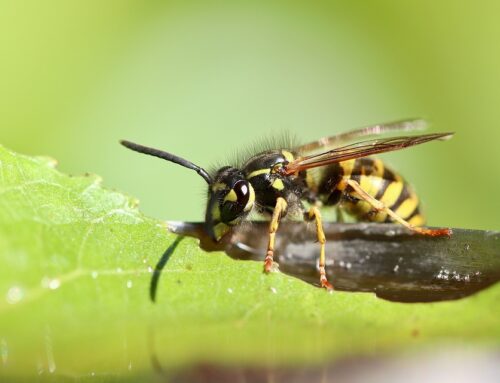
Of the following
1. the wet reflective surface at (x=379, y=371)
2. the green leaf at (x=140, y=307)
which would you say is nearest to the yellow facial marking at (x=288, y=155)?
the green leaf at (x=140, y=307)

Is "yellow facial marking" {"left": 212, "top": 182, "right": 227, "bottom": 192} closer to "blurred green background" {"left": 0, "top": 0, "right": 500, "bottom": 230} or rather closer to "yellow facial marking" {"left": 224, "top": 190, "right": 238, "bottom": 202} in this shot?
"yellow facial marking" {"left": 224, "top": 190, "right": 238, "bottom": 202}

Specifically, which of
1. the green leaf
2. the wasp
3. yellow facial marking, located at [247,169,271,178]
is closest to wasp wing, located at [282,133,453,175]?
the wasp

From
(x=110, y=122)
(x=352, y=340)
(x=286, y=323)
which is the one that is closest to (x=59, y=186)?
(x=286, y=323)

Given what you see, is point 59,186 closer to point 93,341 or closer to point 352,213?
point 93,341

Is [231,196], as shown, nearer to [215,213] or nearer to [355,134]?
[215,213]

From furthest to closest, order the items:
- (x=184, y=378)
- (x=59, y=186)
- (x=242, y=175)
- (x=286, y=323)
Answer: (x=242, y=175), (x=59, y=186), (x=286, y=323), (x=184, y=378)
